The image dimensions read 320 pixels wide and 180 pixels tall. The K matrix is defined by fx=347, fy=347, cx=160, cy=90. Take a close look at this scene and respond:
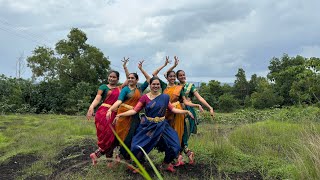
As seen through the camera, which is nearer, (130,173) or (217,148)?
(130,173)

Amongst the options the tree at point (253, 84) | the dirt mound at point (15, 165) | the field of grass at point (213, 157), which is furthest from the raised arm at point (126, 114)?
the tree at point (253, 84)

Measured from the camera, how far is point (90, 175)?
5.48m

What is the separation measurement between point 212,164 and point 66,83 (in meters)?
25.0

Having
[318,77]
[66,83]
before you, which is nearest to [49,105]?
[66,83]

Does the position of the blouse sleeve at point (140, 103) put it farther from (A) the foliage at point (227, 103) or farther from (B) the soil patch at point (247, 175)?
(A) the foliage at point (227, 103)

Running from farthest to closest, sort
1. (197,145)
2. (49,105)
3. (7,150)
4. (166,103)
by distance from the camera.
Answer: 1. (49,105)
2. (7,150)
3. (197,145)
4. (166,103)

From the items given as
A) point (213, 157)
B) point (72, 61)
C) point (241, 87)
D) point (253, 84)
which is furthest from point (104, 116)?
point (253, 84)

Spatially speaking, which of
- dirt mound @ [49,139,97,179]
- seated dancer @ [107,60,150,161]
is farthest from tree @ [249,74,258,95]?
seated dancer @ [107,60,150,161]

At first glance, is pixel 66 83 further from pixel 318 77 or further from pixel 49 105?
pixel 318 77

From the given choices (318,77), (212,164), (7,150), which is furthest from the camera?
(318,77)

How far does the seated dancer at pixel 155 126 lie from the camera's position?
5.22 meters

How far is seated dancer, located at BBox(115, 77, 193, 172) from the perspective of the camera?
205 inches

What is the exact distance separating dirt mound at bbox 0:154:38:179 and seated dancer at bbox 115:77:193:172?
2573 millimetres

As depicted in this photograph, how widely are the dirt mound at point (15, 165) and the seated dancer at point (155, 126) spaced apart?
257 cm
